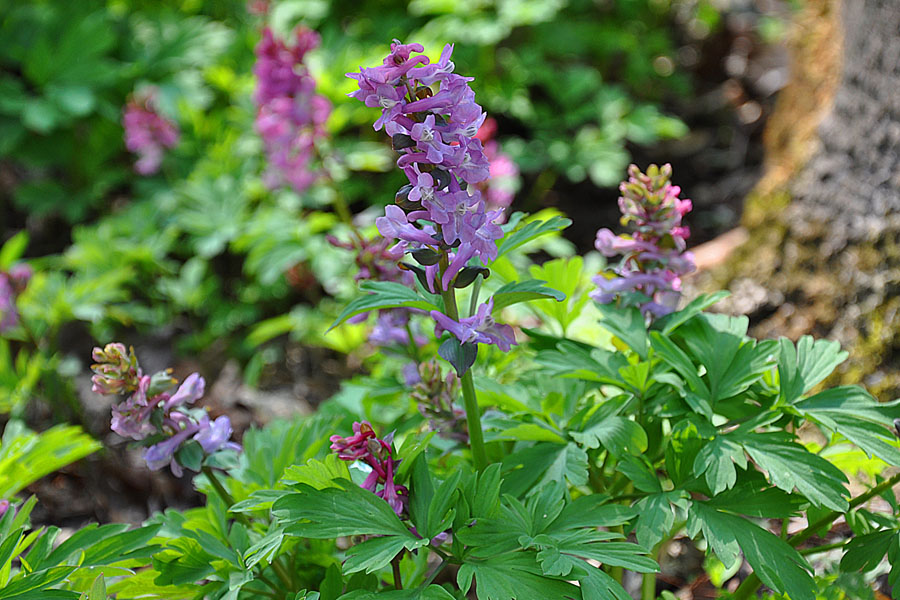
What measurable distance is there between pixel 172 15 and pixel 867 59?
4.10 meters

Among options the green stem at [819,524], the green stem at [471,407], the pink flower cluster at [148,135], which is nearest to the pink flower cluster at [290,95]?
the pink flower cluster at [148,135]

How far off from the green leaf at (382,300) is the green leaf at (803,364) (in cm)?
67

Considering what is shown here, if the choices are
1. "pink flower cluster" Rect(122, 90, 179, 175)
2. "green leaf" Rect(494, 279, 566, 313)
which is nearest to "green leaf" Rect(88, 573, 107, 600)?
"green leaf" Rect(494, 279, 566, 313)

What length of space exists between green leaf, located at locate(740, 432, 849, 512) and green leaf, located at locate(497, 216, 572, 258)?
501mm

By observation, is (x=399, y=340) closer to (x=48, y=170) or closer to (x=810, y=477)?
(x=810, y=477)

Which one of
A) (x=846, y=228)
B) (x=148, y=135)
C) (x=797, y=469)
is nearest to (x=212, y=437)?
(x=797, y=469)

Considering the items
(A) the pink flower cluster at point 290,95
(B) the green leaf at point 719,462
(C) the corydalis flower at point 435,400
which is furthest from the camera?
(A) the pink flower cluster at point 290,95

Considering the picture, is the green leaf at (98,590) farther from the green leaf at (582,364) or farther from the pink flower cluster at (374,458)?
the green leaf at (582,364)

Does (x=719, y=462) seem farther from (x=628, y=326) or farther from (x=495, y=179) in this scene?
(x=495, y=179)

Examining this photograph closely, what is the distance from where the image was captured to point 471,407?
4.18 ft

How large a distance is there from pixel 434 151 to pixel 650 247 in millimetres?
589

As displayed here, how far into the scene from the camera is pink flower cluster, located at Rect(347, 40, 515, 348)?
108 cm

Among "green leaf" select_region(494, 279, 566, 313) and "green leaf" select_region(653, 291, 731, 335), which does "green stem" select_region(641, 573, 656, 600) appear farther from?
"green leaf" select_region(494, 279, 566, 313)

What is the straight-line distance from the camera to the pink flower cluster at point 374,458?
3.81 feet
